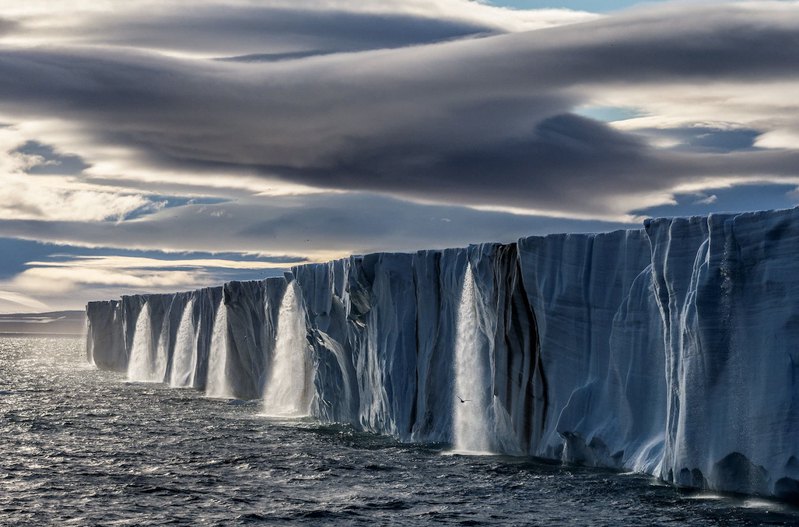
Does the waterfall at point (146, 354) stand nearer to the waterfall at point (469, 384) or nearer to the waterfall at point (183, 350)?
the waterfall at point (183, 350)

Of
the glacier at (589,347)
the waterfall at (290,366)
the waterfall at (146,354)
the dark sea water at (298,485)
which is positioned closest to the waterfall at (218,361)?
the waterfall at (290,366)

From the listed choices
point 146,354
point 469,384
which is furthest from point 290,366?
point 146,354

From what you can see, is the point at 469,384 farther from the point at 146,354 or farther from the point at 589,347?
the point at 146,354

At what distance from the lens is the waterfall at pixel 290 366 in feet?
120

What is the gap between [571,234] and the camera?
20688 mm

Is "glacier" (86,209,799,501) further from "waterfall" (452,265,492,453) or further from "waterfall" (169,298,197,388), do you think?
"waterfall" (169,298,197,388)

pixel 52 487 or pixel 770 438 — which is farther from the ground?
pixel 770 438

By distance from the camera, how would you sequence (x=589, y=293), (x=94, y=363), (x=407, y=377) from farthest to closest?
(x=94, y=363) → (x=407, y=377) → (x=589, y=293)

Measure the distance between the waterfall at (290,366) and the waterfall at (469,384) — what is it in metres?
12.3

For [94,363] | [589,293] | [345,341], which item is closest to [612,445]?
[589,293]

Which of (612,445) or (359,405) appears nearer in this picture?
(612,445)

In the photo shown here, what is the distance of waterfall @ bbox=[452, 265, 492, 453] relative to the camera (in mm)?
23516

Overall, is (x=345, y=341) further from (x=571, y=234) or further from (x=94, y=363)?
(x=94, y=363)

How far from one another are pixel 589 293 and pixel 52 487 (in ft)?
35.4
